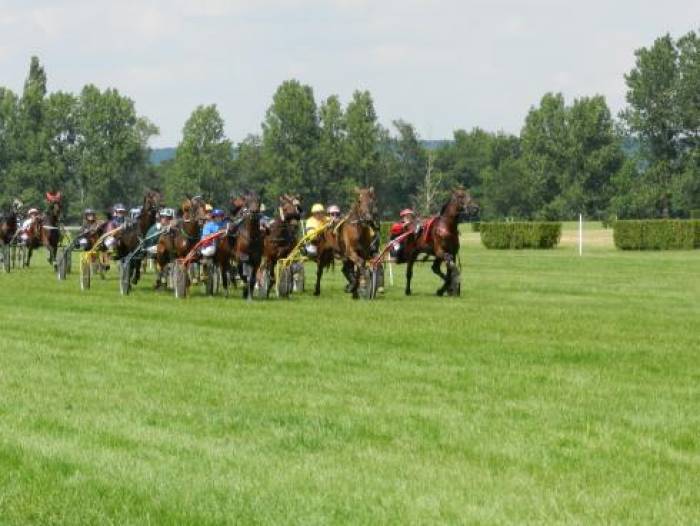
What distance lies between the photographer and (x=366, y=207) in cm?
2273

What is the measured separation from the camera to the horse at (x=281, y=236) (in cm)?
2372

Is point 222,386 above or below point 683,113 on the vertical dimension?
below

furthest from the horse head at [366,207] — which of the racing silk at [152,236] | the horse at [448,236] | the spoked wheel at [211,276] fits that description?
the racing silk at [152,236]

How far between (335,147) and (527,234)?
37103 mm

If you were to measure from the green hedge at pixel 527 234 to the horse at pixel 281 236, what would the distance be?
30165 millimetres

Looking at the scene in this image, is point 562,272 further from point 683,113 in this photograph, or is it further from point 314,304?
point 683,113

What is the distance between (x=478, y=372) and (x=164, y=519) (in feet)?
18.9

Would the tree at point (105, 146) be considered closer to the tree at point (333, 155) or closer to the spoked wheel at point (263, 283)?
the tree at point (333, 155)

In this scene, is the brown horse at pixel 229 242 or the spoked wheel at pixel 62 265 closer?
the brown horse at pixel 229 242

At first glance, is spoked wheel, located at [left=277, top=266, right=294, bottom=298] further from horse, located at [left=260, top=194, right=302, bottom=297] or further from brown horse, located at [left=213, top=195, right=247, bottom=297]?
brown horse, located at [left=213, top=195, right=247, bottom=297]

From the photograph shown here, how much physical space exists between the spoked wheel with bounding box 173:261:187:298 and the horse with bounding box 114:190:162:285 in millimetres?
1637

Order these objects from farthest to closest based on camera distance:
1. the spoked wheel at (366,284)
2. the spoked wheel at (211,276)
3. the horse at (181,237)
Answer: the spoked wheel at (211,276), the horse at (181,237), the spoked wheel at (366,284)

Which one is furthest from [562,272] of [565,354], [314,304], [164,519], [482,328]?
[164,519]

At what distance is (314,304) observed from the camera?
69.8ft
